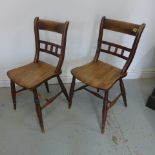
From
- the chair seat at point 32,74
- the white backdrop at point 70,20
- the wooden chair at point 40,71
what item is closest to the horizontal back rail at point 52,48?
the wooden chair at point 40,71

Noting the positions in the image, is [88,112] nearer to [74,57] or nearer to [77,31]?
[74,57]

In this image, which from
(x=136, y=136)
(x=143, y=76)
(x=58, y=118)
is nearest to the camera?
(x=136, y=136)

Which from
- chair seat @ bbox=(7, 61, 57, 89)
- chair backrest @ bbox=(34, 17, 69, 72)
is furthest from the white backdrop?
chair seat @ bbox=(7, 61, 57, 89)

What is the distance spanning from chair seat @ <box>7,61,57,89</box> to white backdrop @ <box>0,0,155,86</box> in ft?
1.19

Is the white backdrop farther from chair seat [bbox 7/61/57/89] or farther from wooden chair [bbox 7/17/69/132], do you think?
chair seat [bbox 7/61/57/89]

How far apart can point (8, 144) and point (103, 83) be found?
88cm

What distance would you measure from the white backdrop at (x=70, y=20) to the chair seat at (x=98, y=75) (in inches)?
15.6

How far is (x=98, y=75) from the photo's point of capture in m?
1.69

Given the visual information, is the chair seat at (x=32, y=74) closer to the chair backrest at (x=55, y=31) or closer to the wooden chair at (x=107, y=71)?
the chair backrest at (x=55, y=31)

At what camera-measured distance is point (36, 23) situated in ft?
5.71

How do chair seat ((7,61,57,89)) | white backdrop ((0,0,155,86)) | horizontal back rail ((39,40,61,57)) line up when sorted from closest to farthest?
chair seat ((7,61,57,89))
horizontal back rail ((39,40,61,57))
white backdrop ((0,0,155,86))

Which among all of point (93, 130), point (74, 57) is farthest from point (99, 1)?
point (93, 130)

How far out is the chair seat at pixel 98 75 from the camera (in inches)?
62.4

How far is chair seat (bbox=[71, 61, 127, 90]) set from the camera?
1.58 m
